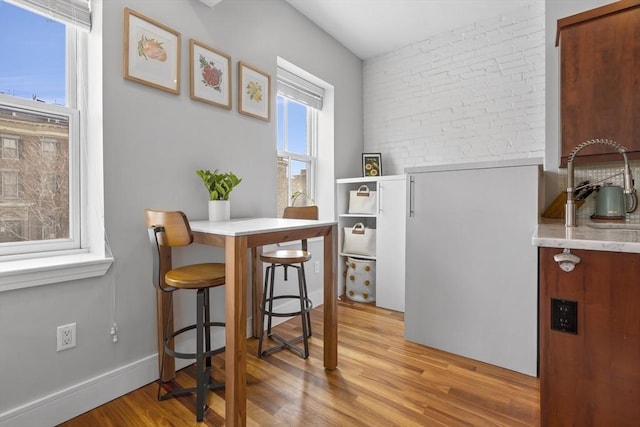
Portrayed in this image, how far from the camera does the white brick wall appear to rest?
281cm

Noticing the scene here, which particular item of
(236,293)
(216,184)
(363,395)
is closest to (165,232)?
(236,293)

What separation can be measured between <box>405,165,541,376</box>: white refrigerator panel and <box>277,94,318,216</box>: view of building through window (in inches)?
49.9

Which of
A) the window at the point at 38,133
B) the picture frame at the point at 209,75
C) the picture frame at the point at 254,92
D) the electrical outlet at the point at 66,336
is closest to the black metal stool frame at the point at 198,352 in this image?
the electrical outlet at the point at 66,336

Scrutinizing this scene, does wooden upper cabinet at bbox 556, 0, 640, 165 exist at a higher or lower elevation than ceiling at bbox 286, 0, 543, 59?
lower

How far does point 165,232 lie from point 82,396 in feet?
3.06

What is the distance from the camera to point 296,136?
128 inches

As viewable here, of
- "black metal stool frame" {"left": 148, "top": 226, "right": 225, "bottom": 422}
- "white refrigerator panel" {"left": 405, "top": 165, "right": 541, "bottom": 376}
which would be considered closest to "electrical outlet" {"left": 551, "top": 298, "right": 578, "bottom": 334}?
"white refrigerator panel" {"left": 405, "top": 165, "right": 541, "bottom": 376}

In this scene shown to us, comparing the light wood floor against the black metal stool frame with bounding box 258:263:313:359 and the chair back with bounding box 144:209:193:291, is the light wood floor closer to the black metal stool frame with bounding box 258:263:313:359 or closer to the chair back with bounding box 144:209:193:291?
the black metal stool frame with bounding box 258:263:313:359

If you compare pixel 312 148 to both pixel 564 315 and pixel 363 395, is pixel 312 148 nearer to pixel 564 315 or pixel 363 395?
pixel 363 395

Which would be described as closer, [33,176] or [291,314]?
[33,176]

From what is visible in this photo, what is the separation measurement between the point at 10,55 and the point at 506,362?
3244 mm

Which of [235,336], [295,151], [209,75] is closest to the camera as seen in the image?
[235,336]

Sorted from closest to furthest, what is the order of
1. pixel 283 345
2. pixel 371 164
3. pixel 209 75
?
1. pixel 209 75
2. pixel 283 345
3. pixel 371 164

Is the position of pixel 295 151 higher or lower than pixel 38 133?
higher
